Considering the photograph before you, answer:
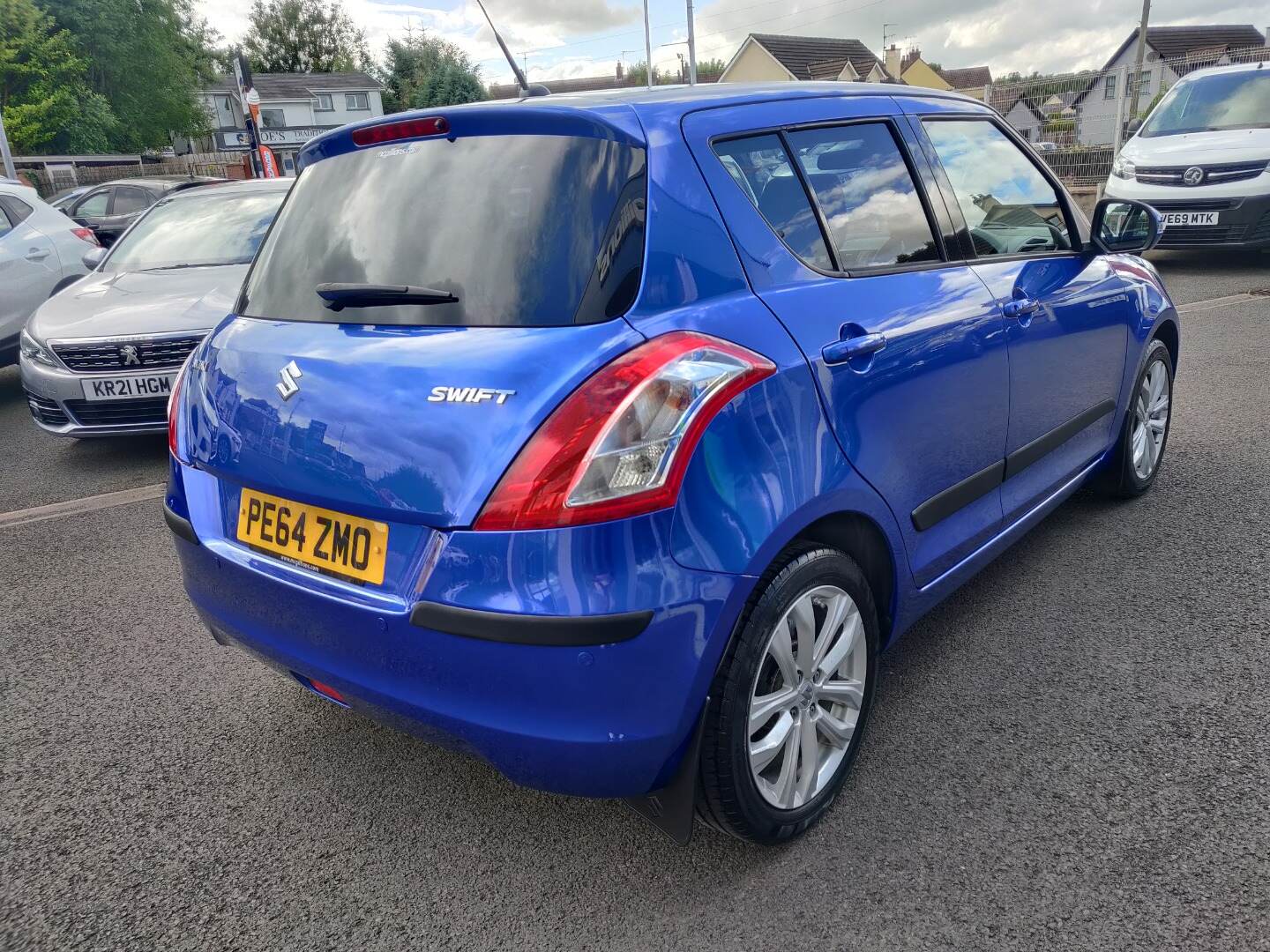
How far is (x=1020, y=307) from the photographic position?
2.96 meters

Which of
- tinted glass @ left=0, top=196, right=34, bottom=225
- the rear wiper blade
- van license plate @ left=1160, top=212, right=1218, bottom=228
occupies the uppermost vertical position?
the rear wiper blade

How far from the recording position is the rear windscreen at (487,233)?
197 centimetres

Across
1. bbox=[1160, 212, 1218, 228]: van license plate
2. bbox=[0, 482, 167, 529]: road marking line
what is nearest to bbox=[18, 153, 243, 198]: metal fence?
bbox=[1160, 212, 1218, 228]: van license plate

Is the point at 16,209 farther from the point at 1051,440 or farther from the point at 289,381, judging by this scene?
the point at 1051,440

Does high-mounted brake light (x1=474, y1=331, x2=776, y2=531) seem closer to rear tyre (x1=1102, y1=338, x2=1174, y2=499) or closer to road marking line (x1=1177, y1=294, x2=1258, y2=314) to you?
rear tyre (x1=1102, y1=338, x2=1174, y2=499)

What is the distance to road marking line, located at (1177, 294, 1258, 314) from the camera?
8.77 metres

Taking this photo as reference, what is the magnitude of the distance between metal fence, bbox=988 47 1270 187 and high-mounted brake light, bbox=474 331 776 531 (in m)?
17.5

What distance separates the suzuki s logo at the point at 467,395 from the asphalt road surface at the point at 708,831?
1.08 metres

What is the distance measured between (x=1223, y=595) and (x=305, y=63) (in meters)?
93.1

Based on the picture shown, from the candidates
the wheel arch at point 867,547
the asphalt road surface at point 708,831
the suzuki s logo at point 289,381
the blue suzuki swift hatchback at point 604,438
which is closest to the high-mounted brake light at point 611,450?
the blue suzuki swift hatchback at point 604,438

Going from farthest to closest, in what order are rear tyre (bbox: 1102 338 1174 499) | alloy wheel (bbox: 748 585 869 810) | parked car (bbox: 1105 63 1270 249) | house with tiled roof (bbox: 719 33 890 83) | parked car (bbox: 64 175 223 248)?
1. house with tiled roof (bbox: 719 33 890 83)
2. parked car (bbox: 64 175 223 248)
3. parked car (bbox: 1105 63 1270 249)
4. rear tyre (bbox: 1102 338 1174 499)
5. alloy wheel (bbox: 748 585 869 810)

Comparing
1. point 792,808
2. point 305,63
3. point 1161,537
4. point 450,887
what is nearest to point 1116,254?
point 1161,537

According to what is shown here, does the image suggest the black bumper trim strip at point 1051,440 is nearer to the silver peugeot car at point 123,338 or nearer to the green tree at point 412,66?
the silver peugeot car at point 123,338

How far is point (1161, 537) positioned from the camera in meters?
3.85
